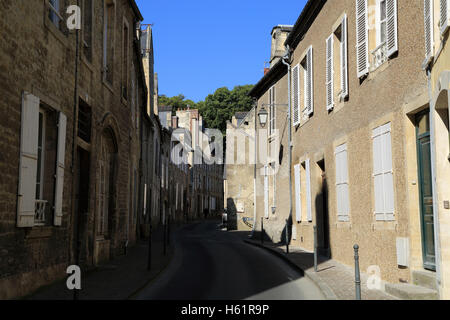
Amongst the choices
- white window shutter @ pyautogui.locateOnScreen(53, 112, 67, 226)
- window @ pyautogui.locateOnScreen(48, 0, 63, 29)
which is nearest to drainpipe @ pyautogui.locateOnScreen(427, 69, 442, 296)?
white window shutter @ pyautogui.locateOnScreen(53, 112, 67, 226)

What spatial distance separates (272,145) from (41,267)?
47.6 feet

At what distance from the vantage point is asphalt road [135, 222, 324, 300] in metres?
8.95

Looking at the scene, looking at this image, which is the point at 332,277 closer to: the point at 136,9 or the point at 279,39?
the point at 136,9

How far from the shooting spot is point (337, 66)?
43.8ft

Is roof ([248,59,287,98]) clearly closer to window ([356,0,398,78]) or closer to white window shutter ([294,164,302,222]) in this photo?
white window shutter ([294,164,302,222])

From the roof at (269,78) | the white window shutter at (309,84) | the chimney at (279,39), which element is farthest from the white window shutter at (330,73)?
the chimney at (279,39)

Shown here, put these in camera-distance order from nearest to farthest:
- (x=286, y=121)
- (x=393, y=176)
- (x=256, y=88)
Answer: (x=393, y=176), (x=286, y=121), (x=256, y=88)

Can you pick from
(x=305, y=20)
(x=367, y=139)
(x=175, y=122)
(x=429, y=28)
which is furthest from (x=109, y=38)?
(x=175, y=122)

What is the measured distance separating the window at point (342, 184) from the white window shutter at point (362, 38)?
199cm

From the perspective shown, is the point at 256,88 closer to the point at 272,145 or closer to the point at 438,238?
the point at 272,145

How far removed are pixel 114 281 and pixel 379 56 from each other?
6563 mm

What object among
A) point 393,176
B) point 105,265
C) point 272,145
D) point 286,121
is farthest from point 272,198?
point 393,176
